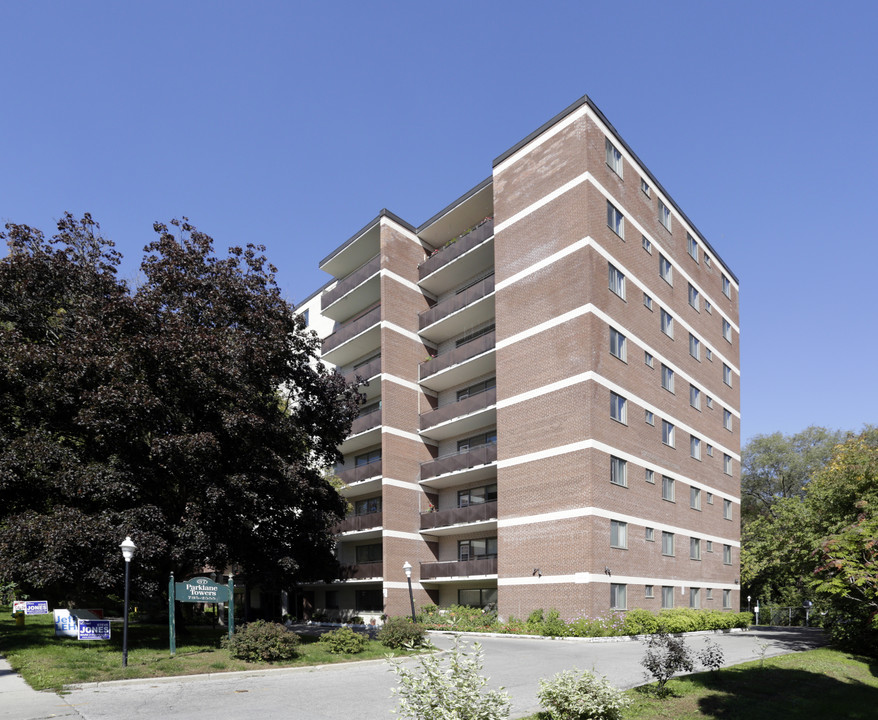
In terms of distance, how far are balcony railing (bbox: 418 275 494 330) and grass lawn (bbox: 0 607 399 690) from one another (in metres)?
20.2

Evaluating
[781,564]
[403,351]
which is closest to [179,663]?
[403,351]

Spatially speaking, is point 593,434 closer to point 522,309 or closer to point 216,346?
point 522,309

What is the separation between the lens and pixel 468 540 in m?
39.2

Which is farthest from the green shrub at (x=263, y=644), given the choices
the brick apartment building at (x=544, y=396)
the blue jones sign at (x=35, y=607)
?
the brick apartment building at (x=544, y=396)

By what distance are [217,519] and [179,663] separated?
626cm

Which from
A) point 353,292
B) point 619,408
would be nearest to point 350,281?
point 353,292

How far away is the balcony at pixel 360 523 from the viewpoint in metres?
39.8

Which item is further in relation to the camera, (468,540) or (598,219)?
(468,540)

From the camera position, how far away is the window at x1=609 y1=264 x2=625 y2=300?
3506 centimetres

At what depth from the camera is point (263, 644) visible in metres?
19.6

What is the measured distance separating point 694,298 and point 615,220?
39.0ft

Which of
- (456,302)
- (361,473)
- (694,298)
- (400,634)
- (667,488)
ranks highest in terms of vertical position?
(694,298)

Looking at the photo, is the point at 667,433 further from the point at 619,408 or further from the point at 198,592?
the point at 198,592

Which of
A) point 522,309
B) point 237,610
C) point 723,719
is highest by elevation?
point 522,309
